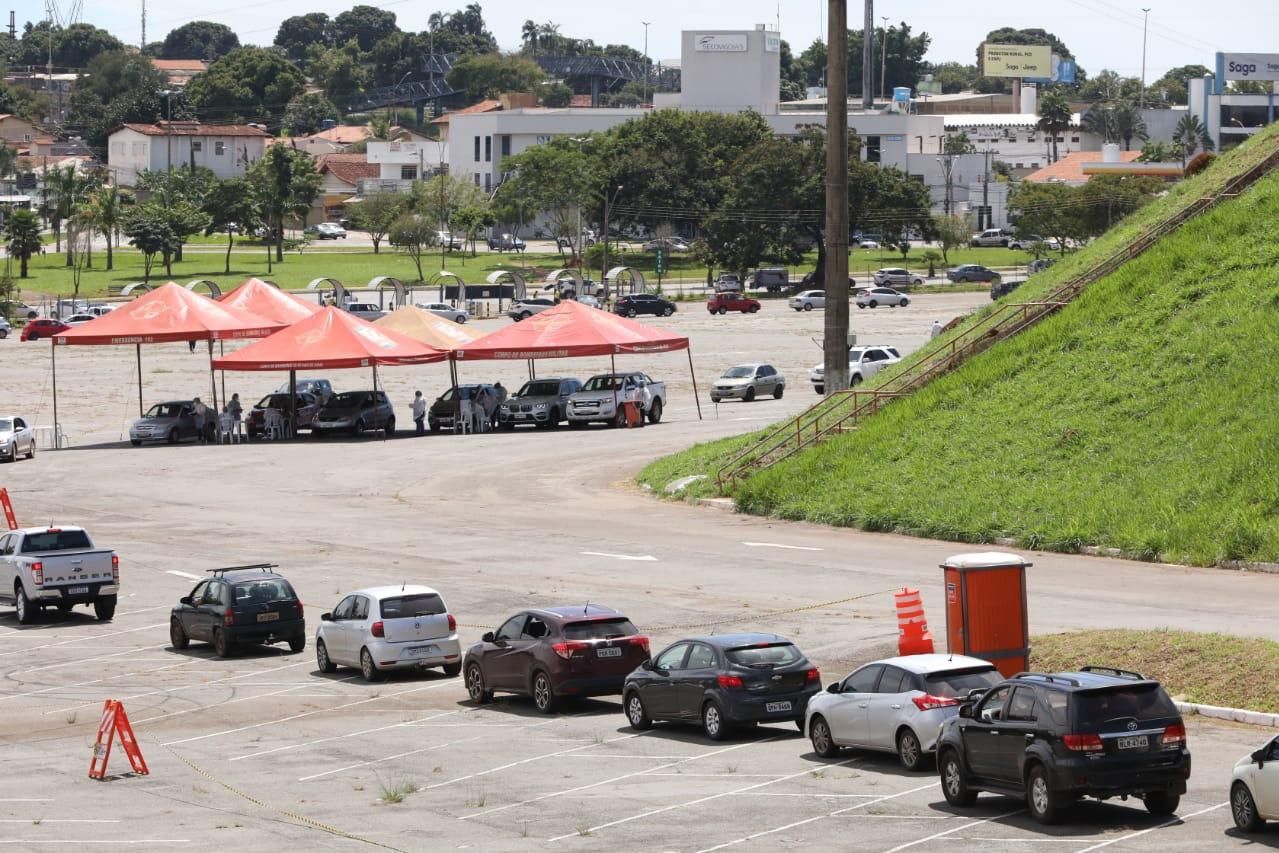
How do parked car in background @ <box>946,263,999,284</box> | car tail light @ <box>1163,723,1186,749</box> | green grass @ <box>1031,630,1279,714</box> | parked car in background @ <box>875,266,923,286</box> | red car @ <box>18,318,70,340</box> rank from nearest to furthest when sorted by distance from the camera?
car tail light @ <box>1163,723,1186,749</box>
green grass @ <box>1031,630,1279,714</box>
red car @ <box>18,318,70,340</box>
parked car in background @ <box>875,266,923,286</box>
parked car in background @ <box>946,263,999,284</box>

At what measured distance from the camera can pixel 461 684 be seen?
25.9m

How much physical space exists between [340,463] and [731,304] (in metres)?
61.8

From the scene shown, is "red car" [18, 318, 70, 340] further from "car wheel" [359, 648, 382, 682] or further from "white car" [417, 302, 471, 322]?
"car wheel" [359, 648, 382, 682]

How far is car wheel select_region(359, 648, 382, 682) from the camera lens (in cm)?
2597

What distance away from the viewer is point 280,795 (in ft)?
63.0

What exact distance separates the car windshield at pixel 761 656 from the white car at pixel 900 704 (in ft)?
3.59

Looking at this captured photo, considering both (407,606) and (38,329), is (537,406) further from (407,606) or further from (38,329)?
(38,329)

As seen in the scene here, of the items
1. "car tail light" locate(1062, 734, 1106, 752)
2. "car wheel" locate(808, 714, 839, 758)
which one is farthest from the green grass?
"car tail light" locate(1062, 734, 1106, 752)

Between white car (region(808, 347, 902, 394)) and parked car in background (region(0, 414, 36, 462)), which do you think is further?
white car (region(808, 347, 902, 394))

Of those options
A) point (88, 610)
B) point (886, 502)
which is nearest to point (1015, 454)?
point (886, 502)

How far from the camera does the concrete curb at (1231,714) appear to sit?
65.2 ft

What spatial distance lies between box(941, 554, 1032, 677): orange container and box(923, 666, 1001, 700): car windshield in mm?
3061

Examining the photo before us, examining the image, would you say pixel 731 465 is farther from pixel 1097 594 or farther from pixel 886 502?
pixel 1097 594

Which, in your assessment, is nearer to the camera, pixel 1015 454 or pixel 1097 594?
pixel 1097 594
